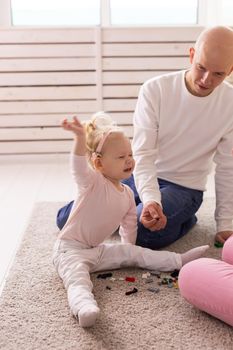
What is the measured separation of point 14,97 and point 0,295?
169 centimetres

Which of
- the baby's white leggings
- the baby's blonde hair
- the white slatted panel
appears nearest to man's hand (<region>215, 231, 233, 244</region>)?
the baby's white leggings

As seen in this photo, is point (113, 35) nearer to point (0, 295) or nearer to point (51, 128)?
point (51, 128)

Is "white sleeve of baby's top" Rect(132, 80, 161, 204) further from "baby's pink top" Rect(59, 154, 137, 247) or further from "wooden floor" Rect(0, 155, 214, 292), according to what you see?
"wooden floor" Rect(0, 155, 214, 292)

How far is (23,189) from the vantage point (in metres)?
2.00

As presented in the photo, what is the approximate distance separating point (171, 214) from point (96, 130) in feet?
1.14

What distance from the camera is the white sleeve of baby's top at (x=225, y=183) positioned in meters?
1.35

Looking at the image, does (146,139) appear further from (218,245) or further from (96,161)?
(218,245)

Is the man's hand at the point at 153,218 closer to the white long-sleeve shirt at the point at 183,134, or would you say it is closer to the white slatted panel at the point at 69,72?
the white long-sleeve shirt at the point at 183,134

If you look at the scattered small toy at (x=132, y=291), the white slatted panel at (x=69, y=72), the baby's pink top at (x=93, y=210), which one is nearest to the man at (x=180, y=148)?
the baby's pink top at (x=93, y=210)

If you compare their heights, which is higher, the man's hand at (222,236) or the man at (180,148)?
the man at (180,148)

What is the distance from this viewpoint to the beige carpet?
845 mm

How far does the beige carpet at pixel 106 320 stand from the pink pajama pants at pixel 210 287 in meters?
0.03

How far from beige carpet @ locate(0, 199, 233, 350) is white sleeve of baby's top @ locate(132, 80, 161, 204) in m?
0.27

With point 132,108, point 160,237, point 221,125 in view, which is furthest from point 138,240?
point 132,108
